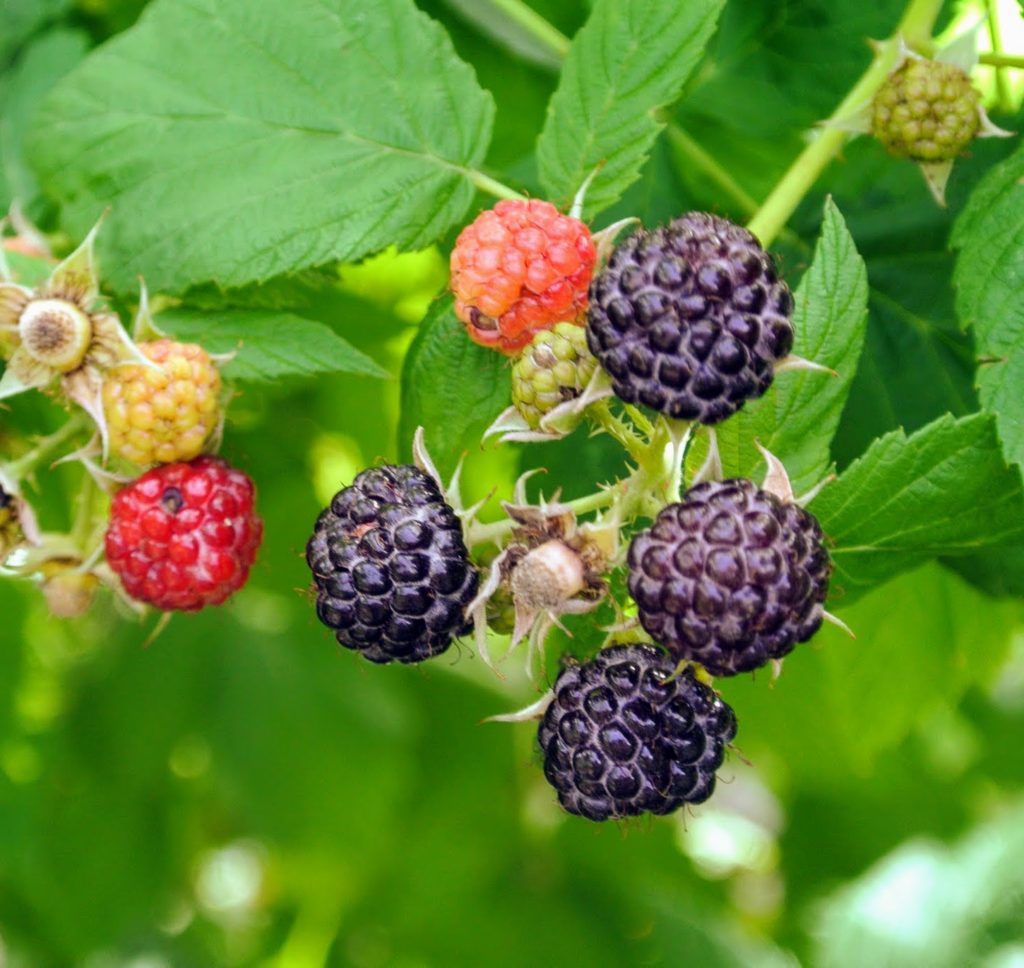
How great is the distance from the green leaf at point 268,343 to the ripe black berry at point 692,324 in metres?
0.45

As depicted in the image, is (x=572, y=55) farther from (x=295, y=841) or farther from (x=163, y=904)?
(x=163, y=904)

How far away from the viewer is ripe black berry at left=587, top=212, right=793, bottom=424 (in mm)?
1145

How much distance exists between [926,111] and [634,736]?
3.02 ft

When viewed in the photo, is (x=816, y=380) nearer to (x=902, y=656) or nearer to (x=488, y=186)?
(x=488, y=186)

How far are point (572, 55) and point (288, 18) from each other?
1.47ft

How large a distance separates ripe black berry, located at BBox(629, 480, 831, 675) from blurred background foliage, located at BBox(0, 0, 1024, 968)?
0.85 m

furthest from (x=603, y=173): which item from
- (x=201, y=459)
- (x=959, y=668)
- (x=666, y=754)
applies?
(x=959, y=668)

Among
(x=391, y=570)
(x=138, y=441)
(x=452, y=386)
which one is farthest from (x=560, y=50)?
(x=391, y=570)

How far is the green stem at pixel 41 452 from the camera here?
61.7 inches

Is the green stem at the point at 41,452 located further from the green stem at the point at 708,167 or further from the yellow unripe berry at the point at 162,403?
the green stem at the point at 708,167

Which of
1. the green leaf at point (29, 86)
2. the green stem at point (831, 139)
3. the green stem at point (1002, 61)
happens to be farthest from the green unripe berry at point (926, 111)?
Answer: the green leaf at point (29, 86)

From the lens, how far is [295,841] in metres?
3.16

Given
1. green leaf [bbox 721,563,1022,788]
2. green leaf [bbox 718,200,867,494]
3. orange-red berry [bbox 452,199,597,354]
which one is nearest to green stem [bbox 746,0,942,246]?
green leaf [bbox 718,200,867,494]

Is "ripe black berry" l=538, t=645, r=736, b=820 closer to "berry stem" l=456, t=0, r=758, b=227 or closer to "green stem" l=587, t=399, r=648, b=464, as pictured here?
"green stem" l=587, t=399, r=648, b=464
